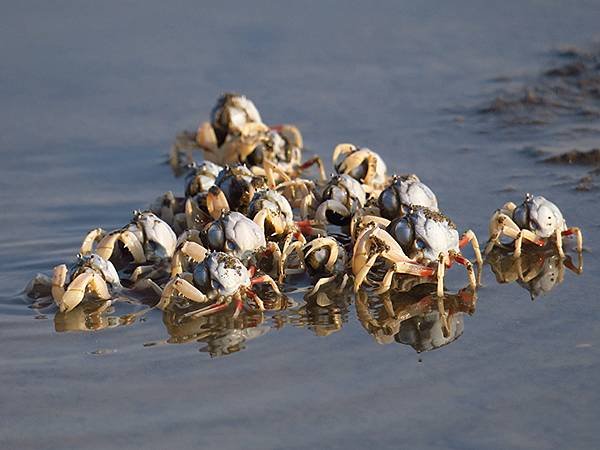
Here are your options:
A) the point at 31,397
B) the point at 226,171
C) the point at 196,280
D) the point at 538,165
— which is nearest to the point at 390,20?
the point at 538,165

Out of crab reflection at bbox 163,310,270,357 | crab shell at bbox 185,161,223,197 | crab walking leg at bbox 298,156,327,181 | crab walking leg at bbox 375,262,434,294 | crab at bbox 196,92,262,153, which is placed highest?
crab at bbox 196,92,262,153

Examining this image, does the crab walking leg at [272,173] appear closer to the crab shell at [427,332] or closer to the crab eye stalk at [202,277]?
the crab eye stalk at [202,277]

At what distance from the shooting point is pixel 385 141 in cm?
977

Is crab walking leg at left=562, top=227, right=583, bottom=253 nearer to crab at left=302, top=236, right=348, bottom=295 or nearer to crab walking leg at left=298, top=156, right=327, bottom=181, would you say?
crab at left=302, top=236, right=348, bottom=295

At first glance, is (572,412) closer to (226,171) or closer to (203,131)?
(226,171)

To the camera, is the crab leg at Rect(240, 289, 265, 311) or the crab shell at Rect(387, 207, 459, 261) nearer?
the crab leg at Rect(240, 289, 265, 311)

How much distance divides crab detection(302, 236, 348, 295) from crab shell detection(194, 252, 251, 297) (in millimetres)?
512

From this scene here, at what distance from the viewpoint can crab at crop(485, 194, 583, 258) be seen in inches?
284

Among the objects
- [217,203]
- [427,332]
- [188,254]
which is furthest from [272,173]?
[427,332]

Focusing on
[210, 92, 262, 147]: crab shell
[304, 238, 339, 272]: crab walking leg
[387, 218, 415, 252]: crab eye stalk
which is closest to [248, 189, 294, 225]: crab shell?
[304, 238, 339, 272]: crab walking leg

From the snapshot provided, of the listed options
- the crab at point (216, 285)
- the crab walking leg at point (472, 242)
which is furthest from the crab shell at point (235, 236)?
the crab walking leg at point (472, 242)

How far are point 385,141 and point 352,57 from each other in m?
2.09

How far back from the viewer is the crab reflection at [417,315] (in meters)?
6.24

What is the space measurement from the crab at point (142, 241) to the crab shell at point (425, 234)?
4.70 feet
